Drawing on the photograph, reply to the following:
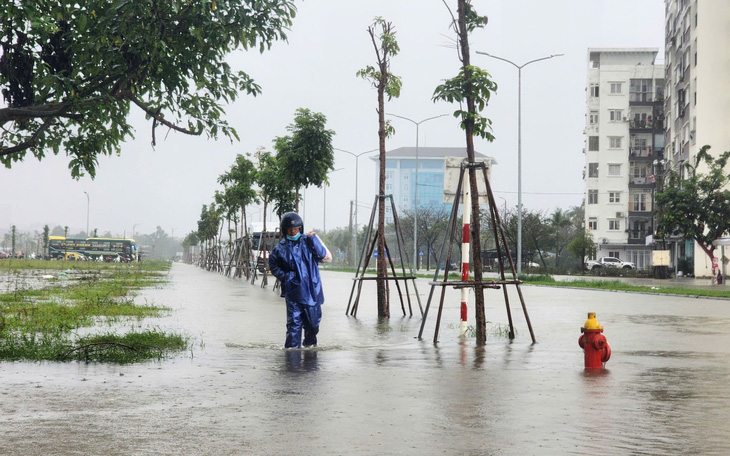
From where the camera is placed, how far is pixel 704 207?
5550 centimetres

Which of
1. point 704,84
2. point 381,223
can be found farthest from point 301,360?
point 704,84

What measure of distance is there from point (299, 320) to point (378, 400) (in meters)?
4.13

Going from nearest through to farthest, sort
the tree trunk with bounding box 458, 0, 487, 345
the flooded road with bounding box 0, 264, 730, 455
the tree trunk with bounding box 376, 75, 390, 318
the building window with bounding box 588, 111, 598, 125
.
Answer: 1. the flooded road with bounding box 0, 264, 730, 455
2. the tree trunk with bounding box 458, 0, 487, 345
3. the tree trunk with bounding box 376, 75, 390, 318
4. the building window with bounding box 588, 111, 598, 125

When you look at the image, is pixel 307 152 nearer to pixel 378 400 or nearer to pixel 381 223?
pixel 381 223

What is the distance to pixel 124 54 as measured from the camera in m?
10.9

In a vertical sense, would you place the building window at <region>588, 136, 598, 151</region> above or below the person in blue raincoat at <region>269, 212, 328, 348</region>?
above

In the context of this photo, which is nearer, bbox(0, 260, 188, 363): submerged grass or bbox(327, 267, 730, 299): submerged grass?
bbox(0, 260, 188, 363): submerged grass

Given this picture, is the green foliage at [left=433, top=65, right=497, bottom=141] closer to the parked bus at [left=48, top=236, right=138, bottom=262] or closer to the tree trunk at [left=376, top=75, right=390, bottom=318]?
the tree trunk at [left=376, top=75, right=390, bottom=318]

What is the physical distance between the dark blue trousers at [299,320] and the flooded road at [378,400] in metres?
0.31

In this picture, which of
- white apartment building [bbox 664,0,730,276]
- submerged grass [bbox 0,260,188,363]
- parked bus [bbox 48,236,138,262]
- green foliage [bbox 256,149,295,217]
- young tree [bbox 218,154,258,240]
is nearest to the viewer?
submerged grass [bbox 0,260,188,363]

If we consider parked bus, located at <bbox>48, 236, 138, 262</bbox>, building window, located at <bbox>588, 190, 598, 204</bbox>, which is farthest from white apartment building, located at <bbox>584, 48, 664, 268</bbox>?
parked bus, located at <bbox>48, 236, 138, 262</bbox>

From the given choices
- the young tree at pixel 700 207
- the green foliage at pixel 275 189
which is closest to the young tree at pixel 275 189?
the green foliage at pixel 275 189

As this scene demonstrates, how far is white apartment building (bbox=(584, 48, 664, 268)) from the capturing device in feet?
321

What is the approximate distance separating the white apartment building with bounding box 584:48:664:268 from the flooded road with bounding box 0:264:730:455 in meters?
87.1
